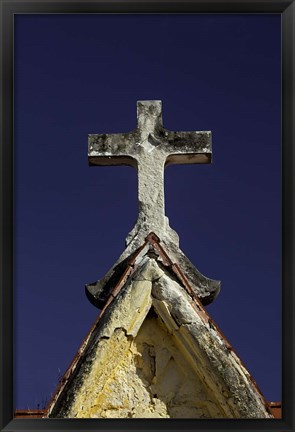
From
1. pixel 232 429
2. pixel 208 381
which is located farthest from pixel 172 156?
Answer: pixel 232 429

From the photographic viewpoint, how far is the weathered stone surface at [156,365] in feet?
21.9

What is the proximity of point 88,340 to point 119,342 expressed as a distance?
0.21 metres

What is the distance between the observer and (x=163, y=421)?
5590 millimetres

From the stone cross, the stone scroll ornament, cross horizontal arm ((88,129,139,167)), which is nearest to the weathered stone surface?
the stone scroll ornament

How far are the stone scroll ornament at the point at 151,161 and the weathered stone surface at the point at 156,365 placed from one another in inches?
6.9

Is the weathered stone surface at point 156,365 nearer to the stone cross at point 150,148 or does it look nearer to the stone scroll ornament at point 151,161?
the stone scroll ornament at point 151,161

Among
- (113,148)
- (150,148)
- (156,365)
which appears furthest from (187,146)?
(156,365)

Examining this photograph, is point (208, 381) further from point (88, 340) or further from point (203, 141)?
point (203, 141)

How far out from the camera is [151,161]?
7508 millimetres

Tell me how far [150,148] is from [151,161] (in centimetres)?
12

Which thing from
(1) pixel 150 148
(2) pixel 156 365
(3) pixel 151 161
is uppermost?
(1) pixel 150 148

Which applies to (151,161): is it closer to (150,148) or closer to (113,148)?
(150,148)

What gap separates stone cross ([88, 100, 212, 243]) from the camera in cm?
Result: 746

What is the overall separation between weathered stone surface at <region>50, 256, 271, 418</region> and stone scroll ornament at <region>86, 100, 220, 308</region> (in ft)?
0.58
